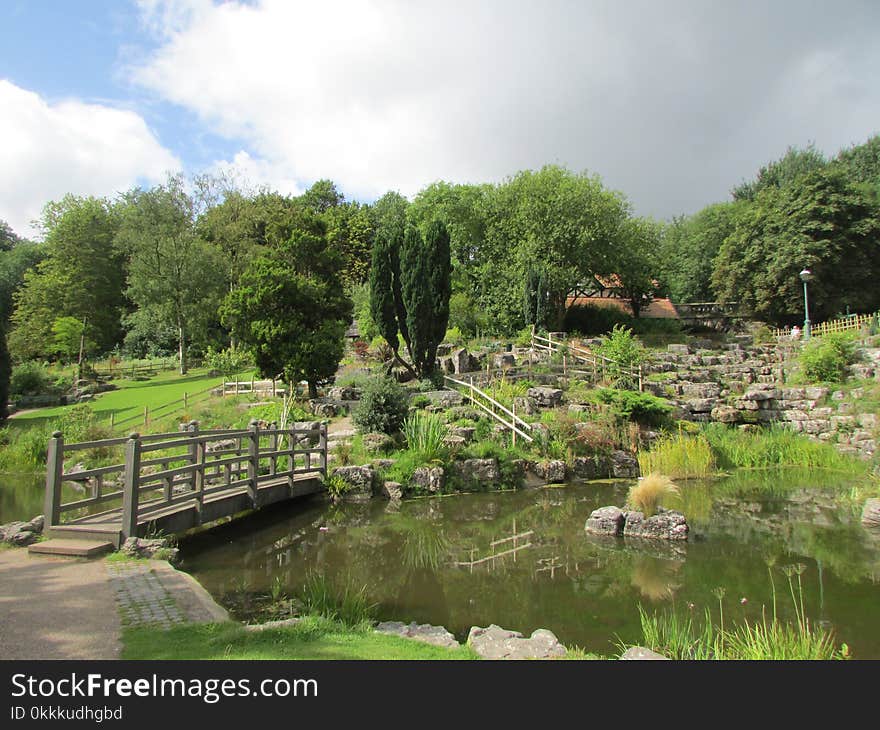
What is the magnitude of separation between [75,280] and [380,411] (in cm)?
3454

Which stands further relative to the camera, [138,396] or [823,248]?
[823,248]

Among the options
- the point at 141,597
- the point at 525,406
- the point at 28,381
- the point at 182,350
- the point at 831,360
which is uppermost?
the point at 182,350

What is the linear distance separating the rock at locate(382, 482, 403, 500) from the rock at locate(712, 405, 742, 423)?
409 inches

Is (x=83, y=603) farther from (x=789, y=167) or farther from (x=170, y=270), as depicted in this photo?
(x=789, y=167)

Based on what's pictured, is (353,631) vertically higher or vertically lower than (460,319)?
lower

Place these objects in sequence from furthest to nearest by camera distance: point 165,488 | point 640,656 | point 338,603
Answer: point 165,488 < point 338,603 < point 640,656

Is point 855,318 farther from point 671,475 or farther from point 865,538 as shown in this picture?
point 865,538

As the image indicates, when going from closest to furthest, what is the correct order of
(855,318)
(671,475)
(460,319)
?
(671,475) < (855,318) < (460,319)

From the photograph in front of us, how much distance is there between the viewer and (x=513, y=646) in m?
4.25

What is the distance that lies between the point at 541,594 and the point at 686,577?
1.91 metres

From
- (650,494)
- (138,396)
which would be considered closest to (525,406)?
→ (650,494)

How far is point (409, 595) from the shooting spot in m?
6.39

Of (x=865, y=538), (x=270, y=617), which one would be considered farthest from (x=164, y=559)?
(x=865, y=538)

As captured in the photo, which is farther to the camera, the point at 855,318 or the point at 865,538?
the point at 855,318
